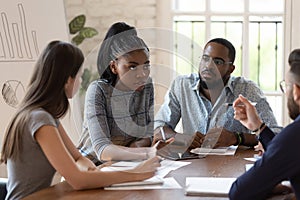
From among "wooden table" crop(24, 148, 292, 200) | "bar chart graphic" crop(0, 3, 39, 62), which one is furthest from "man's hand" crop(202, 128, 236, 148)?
"bar chart graphic" crop(0, 3, 39, 62)

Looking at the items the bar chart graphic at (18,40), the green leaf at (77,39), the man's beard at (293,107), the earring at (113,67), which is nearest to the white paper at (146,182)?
the man's beard at (293,107)

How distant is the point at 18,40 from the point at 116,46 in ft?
3.96

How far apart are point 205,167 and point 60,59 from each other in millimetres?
741

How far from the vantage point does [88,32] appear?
13.1 feet

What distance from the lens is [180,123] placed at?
9.51 ft

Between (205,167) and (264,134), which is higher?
(264,134)

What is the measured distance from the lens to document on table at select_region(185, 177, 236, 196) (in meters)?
1.85

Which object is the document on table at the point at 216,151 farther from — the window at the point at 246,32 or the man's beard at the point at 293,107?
the window at the point at 246,32

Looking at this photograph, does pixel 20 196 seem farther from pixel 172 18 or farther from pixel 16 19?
pixel 172 18

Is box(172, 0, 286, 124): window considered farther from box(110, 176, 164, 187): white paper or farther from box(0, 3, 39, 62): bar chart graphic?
box(110, 176, 164, 187): white paper

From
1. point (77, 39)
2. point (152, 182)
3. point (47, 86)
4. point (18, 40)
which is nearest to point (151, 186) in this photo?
point (152, 182)

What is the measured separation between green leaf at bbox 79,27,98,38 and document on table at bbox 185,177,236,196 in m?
2.16

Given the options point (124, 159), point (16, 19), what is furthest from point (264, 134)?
point (16, 19)

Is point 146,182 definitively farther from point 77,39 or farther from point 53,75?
point 77,39
